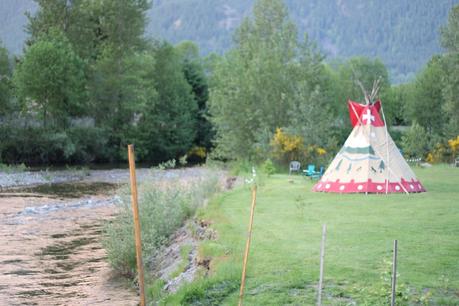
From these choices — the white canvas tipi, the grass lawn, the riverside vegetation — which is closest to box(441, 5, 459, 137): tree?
the white canvas tipi

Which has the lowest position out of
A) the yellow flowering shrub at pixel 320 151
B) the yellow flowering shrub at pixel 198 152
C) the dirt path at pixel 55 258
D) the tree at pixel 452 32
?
the dirt path at pixel 55 258

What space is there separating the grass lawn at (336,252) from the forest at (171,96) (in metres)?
18.0

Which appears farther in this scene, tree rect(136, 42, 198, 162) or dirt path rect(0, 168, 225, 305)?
tree rect(136, 42, 198, 162)

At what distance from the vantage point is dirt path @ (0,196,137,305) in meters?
17.0

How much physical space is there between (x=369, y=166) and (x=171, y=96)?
4784cm

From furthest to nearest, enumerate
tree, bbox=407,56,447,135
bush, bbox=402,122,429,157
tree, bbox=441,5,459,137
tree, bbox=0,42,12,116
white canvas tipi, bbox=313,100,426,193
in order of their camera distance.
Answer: tree, bbox=407,56,447,135
tree, bbox=0,42,12,116
tree, bbox=441,5,459,137
bush, bbox=402,122,429,157
white canvas tipi, bbox=313,100,426,193

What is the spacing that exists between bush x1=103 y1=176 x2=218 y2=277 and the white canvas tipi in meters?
6.03

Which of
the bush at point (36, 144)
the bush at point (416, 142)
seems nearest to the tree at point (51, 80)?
the bush at point (36, 144)

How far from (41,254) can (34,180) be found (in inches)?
966

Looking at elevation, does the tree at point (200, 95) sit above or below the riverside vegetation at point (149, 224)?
above

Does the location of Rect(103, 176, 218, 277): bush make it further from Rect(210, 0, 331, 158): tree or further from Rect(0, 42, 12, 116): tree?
Rect(0, 42, 12, 116): tree

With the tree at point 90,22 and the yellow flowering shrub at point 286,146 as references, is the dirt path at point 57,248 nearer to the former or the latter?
the yellow flowering shrub at point 286,146

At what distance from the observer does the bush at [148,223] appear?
61.0 ft

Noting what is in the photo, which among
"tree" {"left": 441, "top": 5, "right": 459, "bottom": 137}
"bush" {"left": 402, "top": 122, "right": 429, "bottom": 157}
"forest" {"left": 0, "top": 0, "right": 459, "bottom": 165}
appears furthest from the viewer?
"tree" {"left": 441, "top": 5, "right": 459, "bottom": 137}
